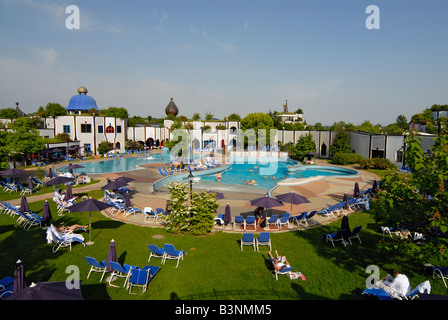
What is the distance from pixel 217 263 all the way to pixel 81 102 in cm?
5497

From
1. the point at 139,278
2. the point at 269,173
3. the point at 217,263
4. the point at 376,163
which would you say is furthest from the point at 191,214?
the point at 376,163

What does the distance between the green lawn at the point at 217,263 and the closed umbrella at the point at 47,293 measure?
1.91 meters

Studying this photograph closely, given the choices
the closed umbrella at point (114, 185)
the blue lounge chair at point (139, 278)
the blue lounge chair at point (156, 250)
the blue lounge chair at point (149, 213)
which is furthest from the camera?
the closed umbrella at point (114, 185)

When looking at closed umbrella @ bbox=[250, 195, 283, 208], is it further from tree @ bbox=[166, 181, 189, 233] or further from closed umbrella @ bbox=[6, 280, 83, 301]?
closed umbrella @ bbox=[6, 280, 83, 301]

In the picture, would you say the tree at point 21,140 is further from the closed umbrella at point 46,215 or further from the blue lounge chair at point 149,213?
the blue lounge chair at point 149,213

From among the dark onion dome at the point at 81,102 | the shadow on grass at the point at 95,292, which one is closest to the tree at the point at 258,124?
the dark onion dome at the point at 81,102

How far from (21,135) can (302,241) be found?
29617 millimetres

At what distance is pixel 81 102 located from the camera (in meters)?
53.3

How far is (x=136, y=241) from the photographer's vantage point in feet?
34.1

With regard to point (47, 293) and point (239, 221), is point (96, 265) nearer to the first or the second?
point (47, 293)

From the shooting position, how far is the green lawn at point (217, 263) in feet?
23.0

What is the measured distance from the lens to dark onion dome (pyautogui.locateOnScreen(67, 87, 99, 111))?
A: 53.0 metres

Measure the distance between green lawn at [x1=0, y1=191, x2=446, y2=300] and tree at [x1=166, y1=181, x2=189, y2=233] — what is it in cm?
38
